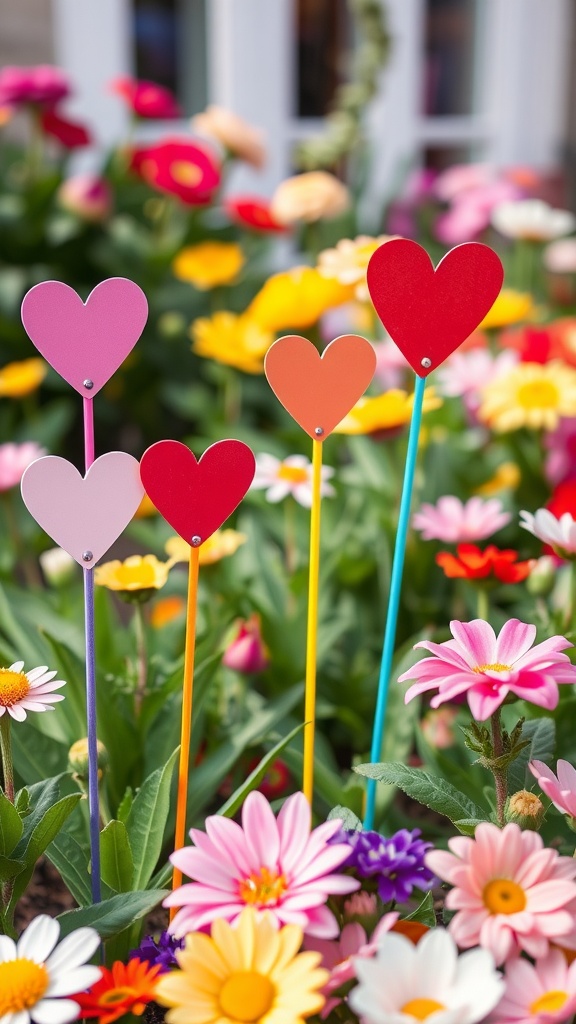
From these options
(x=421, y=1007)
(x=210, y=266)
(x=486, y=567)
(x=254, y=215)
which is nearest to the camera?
(x=421, y=1007)

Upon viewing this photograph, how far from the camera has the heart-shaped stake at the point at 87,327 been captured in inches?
22.5

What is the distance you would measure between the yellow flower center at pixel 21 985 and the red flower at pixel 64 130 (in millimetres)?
1810

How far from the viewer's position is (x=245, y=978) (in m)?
0.46

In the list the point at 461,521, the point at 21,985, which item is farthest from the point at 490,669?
the point at 461,521

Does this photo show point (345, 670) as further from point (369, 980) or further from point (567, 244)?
point (567, 244)

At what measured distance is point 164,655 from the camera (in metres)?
1.00

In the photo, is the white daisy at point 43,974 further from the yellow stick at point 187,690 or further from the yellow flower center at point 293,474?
the yellow flower center at point 293,474

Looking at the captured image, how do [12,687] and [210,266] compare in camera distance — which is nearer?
[12,687]

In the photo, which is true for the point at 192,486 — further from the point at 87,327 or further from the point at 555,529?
the point at 555,529

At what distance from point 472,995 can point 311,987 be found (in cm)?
7

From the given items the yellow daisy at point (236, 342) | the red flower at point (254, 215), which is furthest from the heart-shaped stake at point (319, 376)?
the red flower at point (254, 215)

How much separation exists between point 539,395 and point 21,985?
0.90m

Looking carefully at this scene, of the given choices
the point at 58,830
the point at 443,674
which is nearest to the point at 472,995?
the point at 443,674

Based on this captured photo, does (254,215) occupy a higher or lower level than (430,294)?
lower
